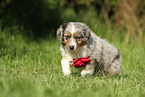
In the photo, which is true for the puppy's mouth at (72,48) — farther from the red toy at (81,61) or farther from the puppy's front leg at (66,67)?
the puppy's front leg at (66,67)

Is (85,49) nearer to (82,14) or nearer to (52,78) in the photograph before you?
(52,78)

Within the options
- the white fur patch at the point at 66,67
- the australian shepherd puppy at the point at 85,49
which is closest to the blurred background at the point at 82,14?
the australian shepherd puppy at the point at 85,49

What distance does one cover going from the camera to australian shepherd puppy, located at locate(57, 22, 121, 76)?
4.16m

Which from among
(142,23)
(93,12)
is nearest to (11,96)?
(142,23)

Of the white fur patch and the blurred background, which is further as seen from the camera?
the blurred background

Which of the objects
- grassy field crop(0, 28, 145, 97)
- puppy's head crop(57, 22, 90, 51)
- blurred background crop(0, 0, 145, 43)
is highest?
blurred background crop(0, 0, 145, 43)

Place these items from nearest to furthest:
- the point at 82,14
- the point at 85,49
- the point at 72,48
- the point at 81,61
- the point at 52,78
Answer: the point at 52,78 → the point at 72,48 → the point at 81,61 → the point at 85,49 → the point at 82,14

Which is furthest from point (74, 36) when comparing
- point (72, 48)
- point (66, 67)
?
point (66, 67)

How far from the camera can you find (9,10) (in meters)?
11.3

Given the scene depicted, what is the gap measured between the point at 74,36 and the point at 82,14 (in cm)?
733

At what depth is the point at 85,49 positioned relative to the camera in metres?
4.32

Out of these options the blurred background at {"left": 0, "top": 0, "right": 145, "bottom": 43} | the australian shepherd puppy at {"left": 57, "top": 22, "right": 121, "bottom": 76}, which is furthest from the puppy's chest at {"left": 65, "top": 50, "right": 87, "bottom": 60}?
the blurred background at {"left": 0, "top": 0, "right": 145, "bottom": 43}

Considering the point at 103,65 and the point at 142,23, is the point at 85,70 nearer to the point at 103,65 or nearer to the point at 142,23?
the point at 103,65

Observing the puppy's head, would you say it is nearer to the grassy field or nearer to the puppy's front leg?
the puppy's front leg
